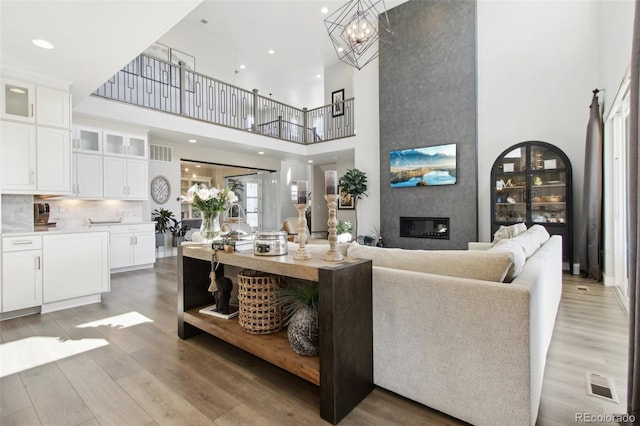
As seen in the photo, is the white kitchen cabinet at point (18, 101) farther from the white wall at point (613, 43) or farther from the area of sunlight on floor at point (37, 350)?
the white wall at point (613, 43)

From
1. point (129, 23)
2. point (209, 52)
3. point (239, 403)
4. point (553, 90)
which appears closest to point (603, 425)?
point (239, 403)

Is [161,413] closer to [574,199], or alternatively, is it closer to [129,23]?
[129,23]

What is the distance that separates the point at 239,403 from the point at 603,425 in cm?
182

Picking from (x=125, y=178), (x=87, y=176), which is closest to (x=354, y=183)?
(x=125, y=178)

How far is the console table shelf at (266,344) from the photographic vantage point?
1.63m

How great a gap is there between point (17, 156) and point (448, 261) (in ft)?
14.6

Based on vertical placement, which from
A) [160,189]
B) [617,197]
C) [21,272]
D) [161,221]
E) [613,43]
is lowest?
[21,272]

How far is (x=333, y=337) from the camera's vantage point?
143 cm

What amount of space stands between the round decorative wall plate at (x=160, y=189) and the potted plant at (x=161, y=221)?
28 cm

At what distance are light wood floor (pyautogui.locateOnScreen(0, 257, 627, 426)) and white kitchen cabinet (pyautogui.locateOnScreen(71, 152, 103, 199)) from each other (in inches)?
107

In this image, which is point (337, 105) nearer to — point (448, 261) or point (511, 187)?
point (511, 187)

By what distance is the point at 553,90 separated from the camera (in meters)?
5.12

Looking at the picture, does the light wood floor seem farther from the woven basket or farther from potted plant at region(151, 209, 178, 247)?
potted plant at region(151, 209, 178, 247)

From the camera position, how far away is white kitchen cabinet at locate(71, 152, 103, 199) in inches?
197
